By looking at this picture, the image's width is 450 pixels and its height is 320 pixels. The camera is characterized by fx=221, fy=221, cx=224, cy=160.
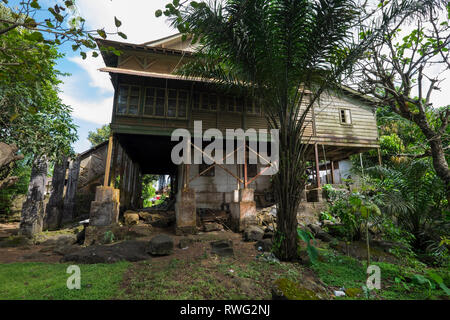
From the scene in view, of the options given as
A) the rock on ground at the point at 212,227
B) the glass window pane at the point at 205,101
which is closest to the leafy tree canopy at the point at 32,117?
the glass window pane at the point at 205,101

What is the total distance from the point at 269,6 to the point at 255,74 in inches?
48.8

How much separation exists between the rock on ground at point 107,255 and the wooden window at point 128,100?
5515 mm

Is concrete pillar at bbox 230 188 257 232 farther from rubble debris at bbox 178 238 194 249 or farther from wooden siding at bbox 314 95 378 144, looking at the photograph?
wooden siding at bbox 314 95 378 144

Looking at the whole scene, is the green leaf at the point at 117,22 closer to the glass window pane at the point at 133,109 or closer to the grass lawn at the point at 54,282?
the grass lawn at the point at 54,282

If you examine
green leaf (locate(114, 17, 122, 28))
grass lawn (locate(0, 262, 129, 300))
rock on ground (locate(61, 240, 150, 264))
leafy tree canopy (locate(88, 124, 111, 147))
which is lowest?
grass lawn (locate(0, 262, 129, 300))

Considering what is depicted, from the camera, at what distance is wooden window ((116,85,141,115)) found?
350 inches

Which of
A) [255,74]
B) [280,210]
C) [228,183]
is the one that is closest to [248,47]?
[255,74]

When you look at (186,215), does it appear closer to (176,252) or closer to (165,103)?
(176,252)

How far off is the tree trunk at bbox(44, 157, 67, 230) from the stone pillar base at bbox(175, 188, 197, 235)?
5.92 m

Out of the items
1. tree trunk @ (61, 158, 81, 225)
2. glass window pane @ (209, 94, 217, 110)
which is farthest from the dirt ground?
glass window pane @ (209, 94, 217, 110)

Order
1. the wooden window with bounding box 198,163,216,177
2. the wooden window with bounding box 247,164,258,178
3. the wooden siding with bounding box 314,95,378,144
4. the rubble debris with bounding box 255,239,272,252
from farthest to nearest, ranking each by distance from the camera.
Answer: the wooden siding with bounding box 314,95,378,144 → the wooden window with bounding box 247,164,258,178 → the wooden window with bounding box 198,163,216,177 → the rubble debris with bounding box 255,239,272,252

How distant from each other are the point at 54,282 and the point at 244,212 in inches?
234

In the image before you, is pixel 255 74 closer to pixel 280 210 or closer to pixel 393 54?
pixel 280 210

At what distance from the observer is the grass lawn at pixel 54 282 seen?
3.00 meters
